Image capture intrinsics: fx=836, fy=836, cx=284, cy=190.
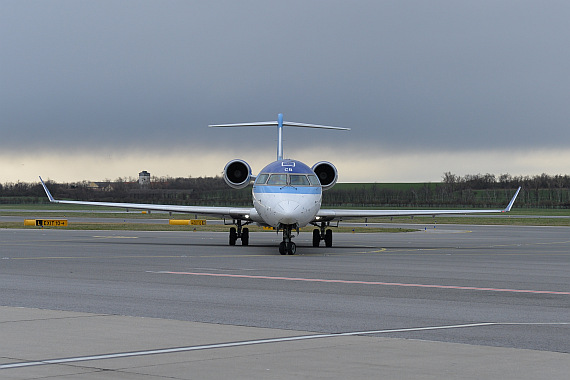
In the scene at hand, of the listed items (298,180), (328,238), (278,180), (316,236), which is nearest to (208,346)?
(278,180)

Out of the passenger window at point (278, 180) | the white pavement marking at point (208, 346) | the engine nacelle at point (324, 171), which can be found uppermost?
the engine nacelle at point (324, 171)

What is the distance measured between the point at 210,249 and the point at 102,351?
23874mm

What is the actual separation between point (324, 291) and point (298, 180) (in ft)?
46.4

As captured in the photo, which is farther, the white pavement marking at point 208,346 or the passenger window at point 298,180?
the passenger window at point 298,180

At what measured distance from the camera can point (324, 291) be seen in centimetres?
1712

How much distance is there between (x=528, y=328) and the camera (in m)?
11.9

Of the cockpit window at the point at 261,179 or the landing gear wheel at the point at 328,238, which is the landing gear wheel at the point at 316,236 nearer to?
the landing gear wheel at the point at 328,238

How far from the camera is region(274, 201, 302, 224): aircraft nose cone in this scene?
29656mm

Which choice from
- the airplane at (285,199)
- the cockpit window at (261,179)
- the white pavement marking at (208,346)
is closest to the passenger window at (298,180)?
the airplane at (285,199)

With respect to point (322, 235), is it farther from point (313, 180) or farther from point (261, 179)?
Result: point (261, 179)

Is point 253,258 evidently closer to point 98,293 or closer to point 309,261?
point 309,261

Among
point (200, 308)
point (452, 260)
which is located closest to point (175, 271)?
Answer: point (200, 308)

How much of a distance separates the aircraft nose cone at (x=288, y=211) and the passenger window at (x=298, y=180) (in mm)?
1138

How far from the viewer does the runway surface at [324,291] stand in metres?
12.0
